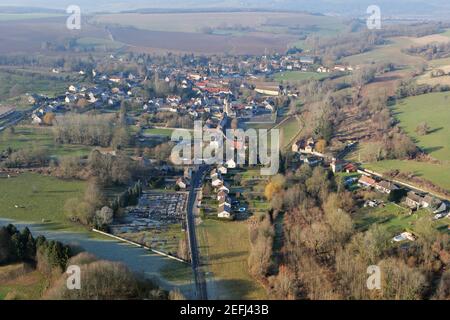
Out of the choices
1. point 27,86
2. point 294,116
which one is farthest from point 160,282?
point 27,86

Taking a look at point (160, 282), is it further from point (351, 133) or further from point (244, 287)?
point (351, 133)

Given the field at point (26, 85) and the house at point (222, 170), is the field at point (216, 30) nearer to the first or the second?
the field at point (26, 85)

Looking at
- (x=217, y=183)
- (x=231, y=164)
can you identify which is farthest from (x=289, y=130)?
(x=217, y=183)

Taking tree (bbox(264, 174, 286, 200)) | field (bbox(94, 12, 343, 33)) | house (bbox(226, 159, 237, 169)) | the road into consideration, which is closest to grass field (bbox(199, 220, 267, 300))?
the road

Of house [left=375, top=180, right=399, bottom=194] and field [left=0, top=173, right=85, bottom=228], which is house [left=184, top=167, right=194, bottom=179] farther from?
house [left=375, top=180, right=399, bottom=194]
